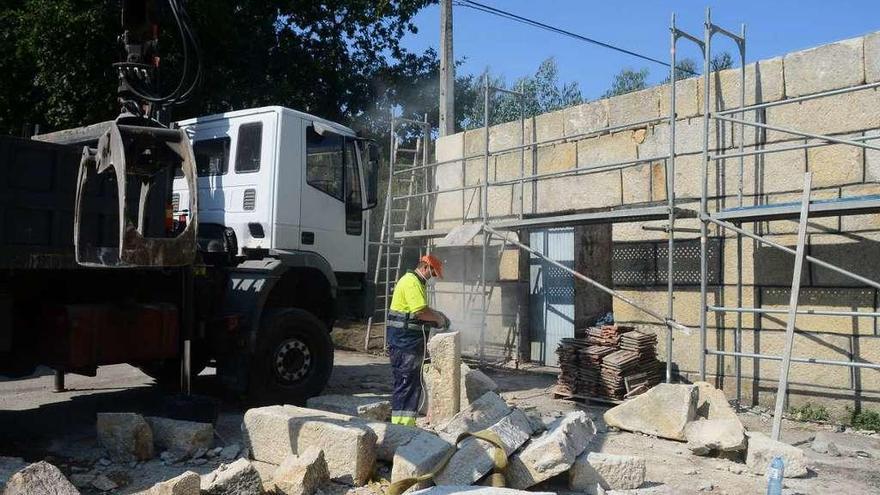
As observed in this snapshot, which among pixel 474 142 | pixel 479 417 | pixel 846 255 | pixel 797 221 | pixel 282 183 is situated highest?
pixel 474 142

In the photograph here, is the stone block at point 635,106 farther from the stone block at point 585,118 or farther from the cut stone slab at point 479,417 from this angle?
the cut stone slab at point 479,417

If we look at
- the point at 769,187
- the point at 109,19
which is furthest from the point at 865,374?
the point at 109,19

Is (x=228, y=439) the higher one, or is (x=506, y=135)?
(x=506, y=135)

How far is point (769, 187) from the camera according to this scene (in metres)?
7.95

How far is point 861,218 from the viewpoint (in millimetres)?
7234

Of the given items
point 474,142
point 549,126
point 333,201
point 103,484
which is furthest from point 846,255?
point 103,484

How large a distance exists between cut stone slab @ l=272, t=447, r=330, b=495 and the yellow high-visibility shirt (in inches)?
76.1

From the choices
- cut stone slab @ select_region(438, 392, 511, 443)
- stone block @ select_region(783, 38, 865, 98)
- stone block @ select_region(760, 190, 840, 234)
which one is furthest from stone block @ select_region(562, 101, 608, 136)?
cut stone slab @ select_region(438, 392, 511, 443)

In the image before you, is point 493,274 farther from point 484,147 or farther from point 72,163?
point 72,163

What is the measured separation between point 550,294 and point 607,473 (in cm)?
562

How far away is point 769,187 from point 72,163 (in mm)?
6712

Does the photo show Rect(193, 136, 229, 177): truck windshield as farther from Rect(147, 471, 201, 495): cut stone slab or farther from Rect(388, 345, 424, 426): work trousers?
Rect(147, 471, 201, 495): cut stone slab

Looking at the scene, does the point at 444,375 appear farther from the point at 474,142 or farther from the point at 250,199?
the point at 474,142

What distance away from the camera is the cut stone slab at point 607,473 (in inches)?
207
